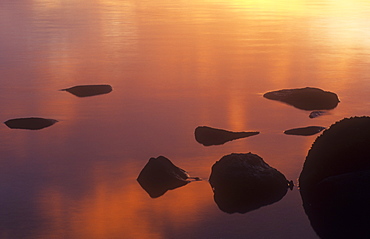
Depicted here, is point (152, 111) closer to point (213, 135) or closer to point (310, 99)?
point (213, 135)

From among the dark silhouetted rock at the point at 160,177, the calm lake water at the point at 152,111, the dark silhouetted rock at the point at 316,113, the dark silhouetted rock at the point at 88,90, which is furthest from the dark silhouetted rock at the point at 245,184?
the dark silhouetted rock at the point at 88,90

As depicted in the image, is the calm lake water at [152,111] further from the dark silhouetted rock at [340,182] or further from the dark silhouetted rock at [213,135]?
the dark silhouetted rock at [340,182]

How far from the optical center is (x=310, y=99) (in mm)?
22141

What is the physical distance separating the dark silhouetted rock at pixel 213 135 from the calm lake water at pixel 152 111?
0.28 metres

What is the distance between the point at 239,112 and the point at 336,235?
928 centimetres

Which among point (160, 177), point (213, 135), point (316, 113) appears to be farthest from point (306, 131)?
point (160, 177)

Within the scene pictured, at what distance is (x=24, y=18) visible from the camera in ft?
160

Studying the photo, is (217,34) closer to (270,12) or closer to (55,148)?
(270,12)

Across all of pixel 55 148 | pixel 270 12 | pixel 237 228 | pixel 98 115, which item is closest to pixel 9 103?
pixel 98 115

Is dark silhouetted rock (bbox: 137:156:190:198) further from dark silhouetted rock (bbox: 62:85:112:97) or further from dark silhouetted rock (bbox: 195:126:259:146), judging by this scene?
dark silhouetted rock (bbox: 62:85:112:97)

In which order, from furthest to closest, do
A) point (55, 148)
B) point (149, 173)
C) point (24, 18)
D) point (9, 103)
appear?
point (24, 18) → point (9, 103) → point (55, 148) → point (149, 173)

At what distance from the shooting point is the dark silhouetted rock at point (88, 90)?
78.0 ft

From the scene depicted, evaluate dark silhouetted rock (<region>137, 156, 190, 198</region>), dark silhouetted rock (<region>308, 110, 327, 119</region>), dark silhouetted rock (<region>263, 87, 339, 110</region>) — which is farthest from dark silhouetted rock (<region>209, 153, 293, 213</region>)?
dark silhouetted rock (<region>263, 87, 339, 110</region>)

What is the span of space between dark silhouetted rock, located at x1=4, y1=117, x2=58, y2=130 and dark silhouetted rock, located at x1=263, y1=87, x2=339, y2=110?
773 cm
